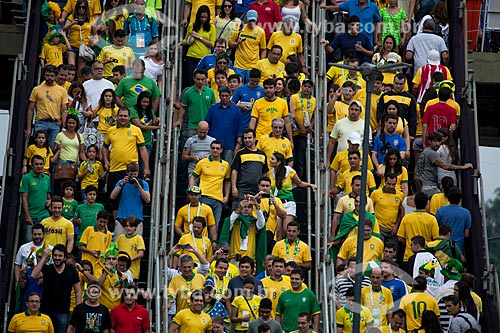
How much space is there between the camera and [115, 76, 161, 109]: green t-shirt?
92.5ft

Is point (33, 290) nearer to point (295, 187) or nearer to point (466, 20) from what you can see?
point (295, 187)

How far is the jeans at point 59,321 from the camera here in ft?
81.6

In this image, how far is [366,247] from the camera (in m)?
25.2

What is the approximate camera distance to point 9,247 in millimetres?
26281

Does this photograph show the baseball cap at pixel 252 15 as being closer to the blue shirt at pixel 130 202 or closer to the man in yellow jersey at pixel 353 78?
the man in yellow jersey at pixel 353 78

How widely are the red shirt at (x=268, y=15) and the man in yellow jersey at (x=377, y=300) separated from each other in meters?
7.69

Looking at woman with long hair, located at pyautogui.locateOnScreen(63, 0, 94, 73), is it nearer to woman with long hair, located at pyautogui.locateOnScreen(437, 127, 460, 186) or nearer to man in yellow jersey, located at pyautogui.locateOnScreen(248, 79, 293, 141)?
man in yellow jersey, located at pyautogui.locateOnScreen(248, 79, 293, 141)

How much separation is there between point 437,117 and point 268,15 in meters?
4.43

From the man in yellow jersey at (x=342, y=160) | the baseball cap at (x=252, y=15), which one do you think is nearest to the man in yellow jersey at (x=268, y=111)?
the man in yellow jersey at (x=342, y=160)

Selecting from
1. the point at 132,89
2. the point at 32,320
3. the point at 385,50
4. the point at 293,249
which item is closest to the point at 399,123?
the point at 385,50

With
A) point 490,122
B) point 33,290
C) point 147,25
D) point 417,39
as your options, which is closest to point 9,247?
→ point 33,290

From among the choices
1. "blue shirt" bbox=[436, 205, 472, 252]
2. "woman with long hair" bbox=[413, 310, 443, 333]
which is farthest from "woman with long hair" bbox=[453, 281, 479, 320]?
"blue shirt" bbox=[436, 205, 472, 252]

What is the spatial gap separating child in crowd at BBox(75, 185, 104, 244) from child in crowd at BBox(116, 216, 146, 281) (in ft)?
2.14

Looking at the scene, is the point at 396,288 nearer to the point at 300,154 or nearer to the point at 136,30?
the point at 300,154
